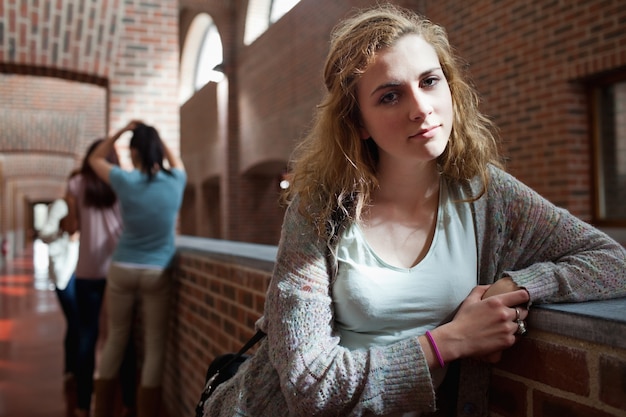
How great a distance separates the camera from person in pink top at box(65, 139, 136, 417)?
3.76m

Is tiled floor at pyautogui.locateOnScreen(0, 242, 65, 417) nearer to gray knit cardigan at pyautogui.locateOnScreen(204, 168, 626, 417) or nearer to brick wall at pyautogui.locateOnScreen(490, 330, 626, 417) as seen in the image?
gray knit cardigan at pyautogui.locateOnScreen(204, 168, 626, 417)

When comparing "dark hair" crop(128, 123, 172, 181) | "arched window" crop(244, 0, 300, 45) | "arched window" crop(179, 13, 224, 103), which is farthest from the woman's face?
"arched window" crop(179, 13, 224, 103)

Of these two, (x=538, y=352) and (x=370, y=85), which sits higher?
(x=370, y=85)

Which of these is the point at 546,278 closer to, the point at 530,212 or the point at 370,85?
the point at 530,212

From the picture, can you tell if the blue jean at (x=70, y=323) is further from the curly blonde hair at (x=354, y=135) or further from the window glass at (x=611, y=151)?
the window glass at (x=611, y=151)

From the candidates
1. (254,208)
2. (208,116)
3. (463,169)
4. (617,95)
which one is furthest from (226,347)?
(208,116)

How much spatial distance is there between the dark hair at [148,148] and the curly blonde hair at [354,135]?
2.11 metres

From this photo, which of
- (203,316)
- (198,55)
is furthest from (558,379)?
(198,55)

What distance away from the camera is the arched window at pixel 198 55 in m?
14.4

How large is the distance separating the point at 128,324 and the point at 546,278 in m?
2.96

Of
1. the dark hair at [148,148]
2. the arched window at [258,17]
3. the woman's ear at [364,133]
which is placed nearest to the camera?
the woman's ear at [364,133]

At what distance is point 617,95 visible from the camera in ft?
17.9

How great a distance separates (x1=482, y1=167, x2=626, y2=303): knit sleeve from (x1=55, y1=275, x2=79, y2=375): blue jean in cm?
371

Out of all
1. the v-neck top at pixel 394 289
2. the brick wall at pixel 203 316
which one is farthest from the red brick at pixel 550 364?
the brick wall at pixel 203 316
